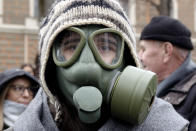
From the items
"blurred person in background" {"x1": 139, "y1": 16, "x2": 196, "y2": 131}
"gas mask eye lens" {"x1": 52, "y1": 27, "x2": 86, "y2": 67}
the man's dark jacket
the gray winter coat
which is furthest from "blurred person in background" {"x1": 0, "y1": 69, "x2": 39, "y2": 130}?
"gas mask eye lens" {"x1": 52, "y1": 27, "x2": 86, "y2": 67}

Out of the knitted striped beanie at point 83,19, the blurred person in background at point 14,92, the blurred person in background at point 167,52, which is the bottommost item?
the blurred person in background at point 14,92

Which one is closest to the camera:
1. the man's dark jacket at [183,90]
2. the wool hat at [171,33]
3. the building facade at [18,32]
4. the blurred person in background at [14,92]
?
the man's dark jacket at [183,90]

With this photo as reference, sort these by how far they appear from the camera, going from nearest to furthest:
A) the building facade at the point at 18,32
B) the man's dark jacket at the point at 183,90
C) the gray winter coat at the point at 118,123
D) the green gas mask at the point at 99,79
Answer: the green gas mask at the point at 99,79
the gray winter coat at the point at 118,123
the man's dark jacket at the point at 183,90
the building facade at the point at 18,32

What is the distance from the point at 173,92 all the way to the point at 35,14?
10766 millimetres

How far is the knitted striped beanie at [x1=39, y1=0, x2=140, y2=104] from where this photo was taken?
1592 millimetres

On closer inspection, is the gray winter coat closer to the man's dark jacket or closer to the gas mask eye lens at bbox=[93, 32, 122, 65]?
the gas mask eye lens at bbox=[93, 32, 122, 65]

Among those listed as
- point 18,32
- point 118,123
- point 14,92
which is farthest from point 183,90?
point 18,32

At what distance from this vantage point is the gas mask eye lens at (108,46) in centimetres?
158

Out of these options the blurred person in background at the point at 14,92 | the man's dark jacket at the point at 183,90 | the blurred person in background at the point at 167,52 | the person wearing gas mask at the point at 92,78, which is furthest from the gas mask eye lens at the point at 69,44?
the blurred person in background at the point at 14,92

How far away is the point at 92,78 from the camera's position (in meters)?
1.46

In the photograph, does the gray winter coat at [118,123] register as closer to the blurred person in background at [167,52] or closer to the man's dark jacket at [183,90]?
the man's dark jacket at [183,90]

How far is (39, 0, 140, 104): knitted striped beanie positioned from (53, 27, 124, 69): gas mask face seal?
0.11 feet

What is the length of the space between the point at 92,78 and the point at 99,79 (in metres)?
0.03

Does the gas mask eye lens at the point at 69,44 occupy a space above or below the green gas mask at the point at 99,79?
above
